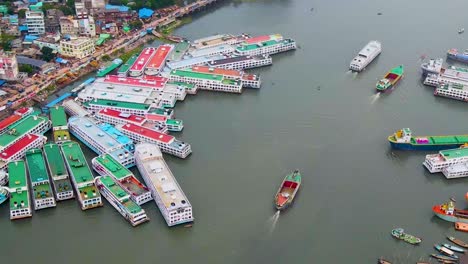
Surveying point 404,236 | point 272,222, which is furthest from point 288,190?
point 404,236

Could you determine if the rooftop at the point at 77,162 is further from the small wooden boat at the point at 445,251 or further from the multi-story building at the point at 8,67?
the small wooden boat at the point at 445,251

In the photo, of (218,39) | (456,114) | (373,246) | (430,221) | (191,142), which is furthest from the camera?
(218,39)

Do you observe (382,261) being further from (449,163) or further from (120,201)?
(120,201)

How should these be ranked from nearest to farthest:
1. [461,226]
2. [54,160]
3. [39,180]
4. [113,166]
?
[461,226]
[39,180]
[113,166]
[54,160]

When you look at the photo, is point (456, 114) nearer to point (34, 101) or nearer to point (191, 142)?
point (191, 142)

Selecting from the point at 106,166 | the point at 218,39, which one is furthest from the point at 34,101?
the point at 218,39

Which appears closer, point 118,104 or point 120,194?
point 120,194

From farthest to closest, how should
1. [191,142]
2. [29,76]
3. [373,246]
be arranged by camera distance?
[29,76], [191,142], [373,246]

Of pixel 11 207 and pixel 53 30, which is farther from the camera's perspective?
pixel 53 30
